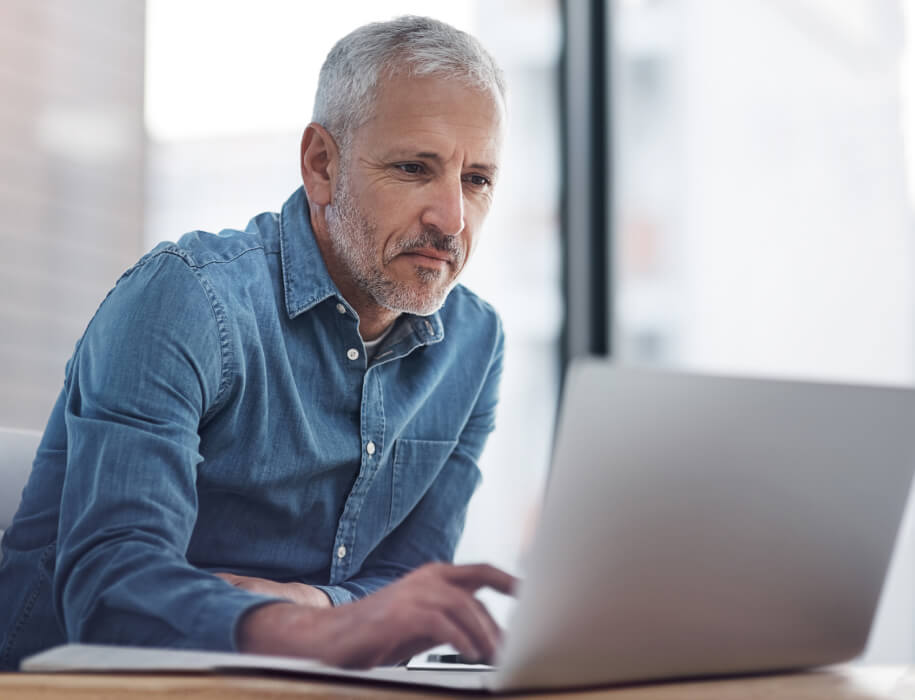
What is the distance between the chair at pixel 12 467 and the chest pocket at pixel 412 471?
43cm

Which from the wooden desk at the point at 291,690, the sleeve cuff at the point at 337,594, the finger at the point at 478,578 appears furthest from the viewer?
the sleeve cuff at the point at 337,594

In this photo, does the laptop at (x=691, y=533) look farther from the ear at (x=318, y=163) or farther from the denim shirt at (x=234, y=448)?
the ear at (x=318, y=163)

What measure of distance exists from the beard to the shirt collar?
0.04 metres

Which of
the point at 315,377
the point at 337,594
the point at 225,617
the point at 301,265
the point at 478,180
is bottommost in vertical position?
the point at 337,594

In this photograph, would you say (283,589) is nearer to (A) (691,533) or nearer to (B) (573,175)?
(A) (691,533)

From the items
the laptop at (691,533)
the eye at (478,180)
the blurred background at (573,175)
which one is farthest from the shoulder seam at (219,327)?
the blurred background at (573,175)

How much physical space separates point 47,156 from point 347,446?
1.62m

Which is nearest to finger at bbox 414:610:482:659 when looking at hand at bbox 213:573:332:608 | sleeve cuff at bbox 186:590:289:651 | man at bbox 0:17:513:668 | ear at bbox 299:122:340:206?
sleeve cuff at bbox 186:590:289:651

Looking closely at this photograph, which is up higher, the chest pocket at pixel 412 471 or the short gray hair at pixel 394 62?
the short gray hair at pixel 394 62

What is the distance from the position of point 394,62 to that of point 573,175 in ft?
6.52

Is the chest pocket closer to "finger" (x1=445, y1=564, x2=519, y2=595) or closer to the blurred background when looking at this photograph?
"finger" (x1=445, y1=564, x2=519, y2=595)

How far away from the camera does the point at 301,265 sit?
123 centimetres

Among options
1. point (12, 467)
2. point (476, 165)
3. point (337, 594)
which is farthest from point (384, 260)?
point (12, 467)

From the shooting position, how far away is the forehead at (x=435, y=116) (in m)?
1.20
